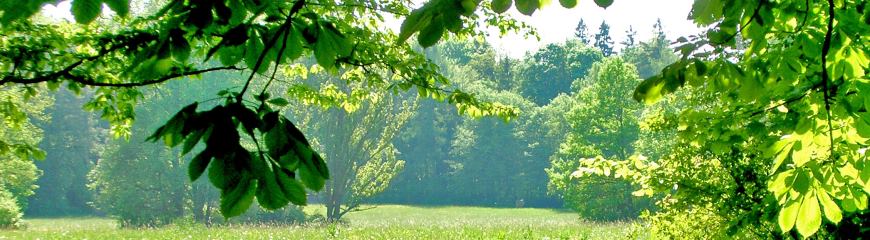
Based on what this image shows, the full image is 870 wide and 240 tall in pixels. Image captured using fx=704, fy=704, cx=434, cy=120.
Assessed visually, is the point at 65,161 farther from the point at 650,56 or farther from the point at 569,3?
the point at 569,3

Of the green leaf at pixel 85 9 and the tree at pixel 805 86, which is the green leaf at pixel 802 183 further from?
the green leaf at pixel 85 9

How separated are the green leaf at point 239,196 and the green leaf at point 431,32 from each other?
442 millimetres

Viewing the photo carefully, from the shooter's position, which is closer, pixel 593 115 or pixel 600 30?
pixel 593 115

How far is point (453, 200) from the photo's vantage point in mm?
62188

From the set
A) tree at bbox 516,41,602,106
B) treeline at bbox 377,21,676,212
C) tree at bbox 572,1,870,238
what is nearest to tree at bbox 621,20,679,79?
treeline at bbox 377,21,676,212

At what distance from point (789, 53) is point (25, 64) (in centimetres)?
521

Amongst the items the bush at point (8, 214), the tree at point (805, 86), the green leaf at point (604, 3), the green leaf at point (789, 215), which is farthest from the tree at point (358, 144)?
the green leaf at point (604, 3)

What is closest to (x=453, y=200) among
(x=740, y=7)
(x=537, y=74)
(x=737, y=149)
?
(x=537, y=74)

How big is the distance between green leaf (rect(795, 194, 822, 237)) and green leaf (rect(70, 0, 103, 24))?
2367mm

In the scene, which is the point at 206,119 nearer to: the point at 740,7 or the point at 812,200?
the point at 740,7

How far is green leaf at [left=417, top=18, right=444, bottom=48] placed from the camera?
4.74 ft

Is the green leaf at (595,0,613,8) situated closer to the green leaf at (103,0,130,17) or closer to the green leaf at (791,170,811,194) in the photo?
the green leaf at (103,0,130,17)

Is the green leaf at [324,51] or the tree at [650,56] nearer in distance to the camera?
the green leaf at [324,51]

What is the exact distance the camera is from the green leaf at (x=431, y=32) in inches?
56.9
